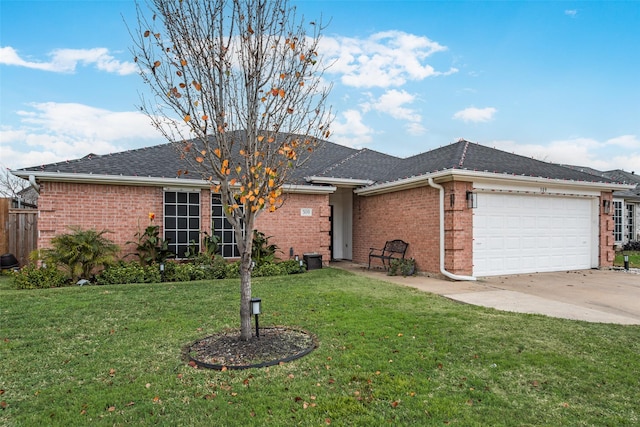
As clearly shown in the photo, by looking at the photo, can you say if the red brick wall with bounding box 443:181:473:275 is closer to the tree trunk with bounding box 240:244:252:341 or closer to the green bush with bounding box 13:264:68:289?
the tree trunk with bounding box 240:244:252:341

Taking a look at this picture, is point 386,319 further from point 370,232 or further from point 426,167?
point 370,232

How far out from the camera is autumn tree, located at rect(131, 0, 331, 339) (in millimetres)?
4191

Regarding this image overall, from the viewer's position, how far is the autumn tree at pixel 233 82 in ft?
13.8

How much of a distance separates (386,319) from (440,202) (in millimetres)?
5271

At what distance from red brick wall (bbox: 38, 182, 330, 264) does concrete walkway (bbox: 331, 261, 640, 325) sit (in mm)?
3010

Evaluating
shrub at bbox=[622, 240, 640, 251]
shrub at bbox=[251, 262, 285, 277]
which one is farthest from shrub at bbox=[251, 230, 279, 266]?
shrub at bbox=[622, 240, 640, 251]

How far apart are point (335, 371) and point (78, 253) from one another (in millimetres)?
7520

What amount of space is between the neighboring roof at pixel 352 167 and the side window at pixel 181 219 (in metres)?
0.62

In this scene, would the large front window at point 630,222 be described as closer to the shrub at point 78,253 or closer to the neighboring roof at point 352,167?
the neighboring roof at point 352,167

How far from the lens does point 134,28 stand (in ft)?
14.8

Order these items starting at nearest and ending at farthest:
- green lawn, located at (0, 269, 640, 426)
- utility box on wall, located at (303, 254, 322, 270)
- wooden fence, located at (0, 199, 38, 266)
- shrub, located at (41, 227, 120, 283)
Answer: green lawn, located at (0, 269, 640, 426) < shrub, located at (41, 227, 120, 283) < wooden fence, located at (0, 199, 38, 266) < utility box on wall, located at (303, 254, 322, 270)

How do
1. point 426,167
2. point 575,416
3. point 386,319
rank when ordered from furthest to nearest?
point 426,167, point 386,319, point 575,416

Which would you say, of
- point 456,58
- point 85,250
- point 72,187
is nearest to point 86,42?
point 72,187

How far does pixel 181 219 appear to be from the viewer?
10.6 m
